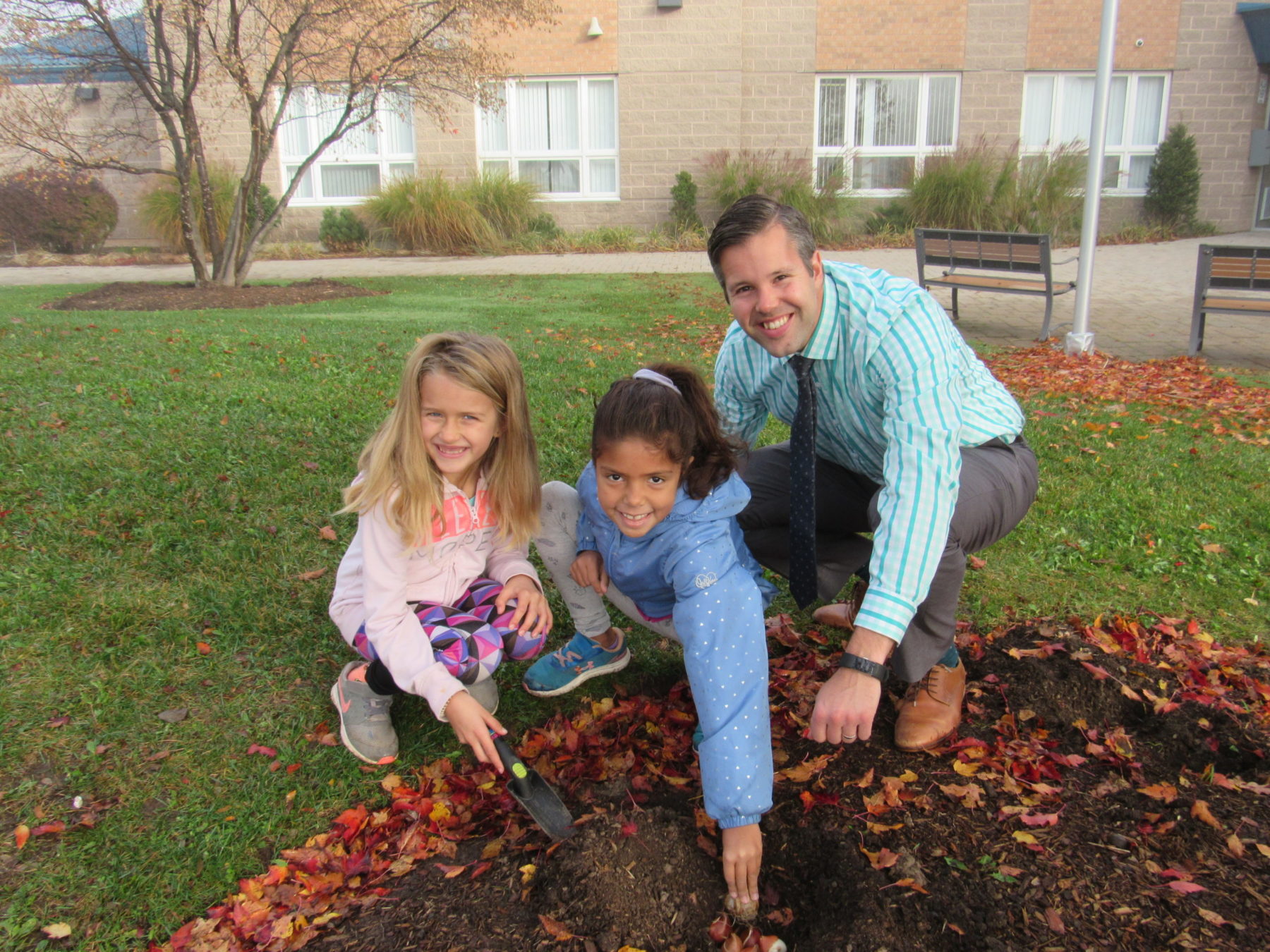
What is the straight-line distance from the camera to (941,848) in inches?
92.3

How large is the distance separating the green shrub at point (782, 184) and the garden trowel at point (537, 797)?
1640 cm

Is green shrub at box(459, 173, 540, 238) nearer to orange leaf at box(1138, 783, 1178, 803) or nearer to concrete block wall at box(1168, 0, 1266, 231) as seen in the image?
concrete block wall at box(1168, 0, 1266, 231)

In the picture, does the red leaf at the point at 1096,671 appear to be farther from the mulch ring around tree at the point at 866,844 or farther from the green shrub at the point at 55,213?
the green shrub at the point at 55,213

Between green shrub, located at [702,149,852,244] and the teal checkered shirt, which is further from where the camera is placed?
green shrub, located at [702,149,852,244]

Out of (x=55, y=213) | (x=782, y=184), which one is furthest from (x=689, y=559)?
(x=55, y=213)

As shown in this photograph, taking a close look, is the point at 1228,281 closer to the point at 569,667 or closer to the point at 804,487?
the point at 804,487

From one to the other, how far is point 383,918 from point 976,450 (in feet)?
6.98

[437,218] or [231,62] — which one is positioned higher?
[231,62]

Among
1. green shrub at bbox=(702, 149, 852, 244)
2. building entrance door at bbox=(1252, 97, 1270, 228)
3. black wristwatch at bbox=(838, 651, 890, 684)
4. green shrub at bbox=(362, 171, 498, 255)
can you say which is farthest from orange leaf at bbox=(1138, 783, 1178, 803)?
building entrance door at bbox=(1252, 97, 1270, 228)

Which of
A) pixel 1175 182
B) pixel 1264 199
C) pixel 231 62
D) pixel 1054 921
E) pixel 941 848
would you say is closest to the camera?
pixel 1054 921

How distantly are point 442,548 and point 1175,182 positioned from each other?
799 inches

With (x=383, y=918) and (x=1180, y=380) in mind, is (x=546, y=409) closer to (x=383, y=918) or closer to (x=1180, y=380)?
(x=383, y=918)

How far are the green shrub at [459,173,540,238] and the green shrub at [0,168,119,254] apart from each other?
7078 millimetres

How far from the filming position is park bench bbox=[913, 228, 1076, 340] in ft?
30.8
